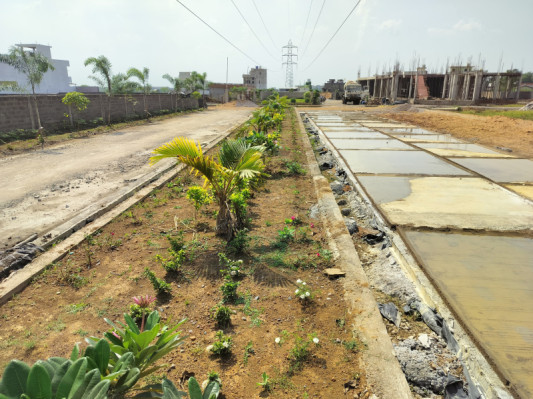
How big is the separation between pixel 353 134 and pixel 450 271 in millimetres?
11207

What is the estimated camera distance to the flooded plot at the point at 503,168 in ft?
23.1

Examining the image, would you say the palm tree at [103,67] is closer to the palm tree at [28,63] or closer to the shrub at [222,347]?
the palm tree at [28,63]

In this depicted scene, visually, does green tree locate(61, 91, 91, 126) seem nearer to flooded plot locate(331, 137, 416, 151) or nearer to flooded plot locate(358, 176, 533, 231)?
flooded plot locate(331, 137, 416, 151)

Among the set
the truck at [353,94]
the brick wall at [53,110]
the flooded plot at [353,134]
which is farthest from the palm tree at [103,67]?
the truck at [353,94]

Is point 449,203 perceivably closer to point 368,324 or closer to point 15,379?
point 368,324

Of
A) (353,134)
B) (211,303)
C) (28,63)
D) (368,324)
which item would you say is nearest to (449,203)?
(368,324)

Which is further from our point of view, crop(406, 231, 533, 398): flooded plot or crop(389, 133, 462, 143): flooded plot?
crop(389, 133, 462, 143): flooded plot

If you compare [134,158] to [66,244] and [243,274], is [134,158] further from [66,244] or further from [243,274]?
[243,274]

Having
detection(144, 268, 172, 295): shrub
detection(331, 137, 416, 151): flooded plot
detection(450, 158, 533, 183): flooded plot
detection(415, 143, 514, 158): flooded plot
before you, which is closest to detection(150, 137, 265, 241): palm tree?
detection(144, 268, 172, 295): shrub

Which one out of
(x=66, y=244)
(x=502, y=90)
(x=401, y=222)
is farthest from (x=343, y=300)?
(x=502, y=90)

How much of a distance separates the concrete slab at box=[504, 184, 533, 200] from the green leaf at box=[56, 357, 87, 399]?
6787 millimetres

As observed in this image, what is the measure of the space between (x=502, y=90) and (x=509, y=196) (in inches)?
1645

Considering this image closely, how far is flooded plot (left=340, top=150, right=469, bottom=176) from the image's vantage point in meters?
7.70

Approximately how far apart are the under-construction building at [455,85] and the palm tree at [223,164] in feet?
114
